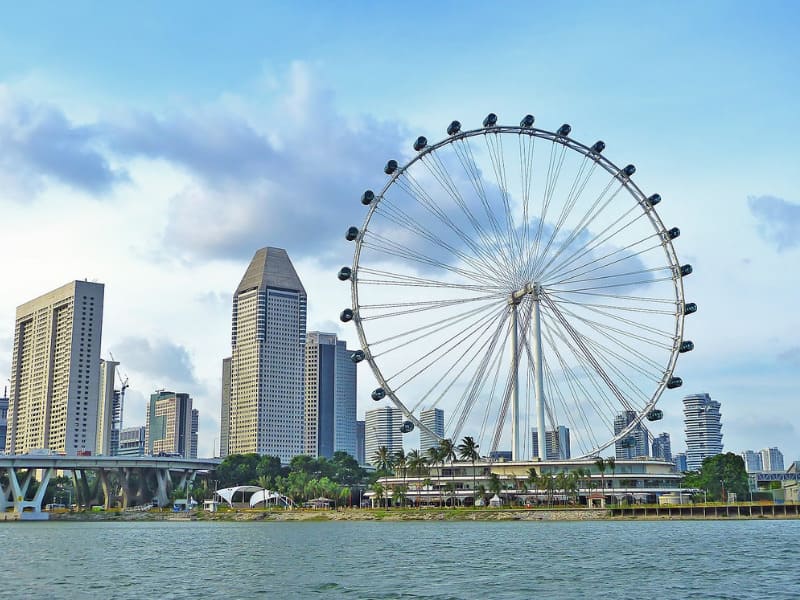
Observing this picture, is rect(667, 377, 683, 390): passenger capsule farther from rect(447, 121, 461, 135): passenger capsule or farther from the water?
rect(447, 121, 461, 135): passenger capsule

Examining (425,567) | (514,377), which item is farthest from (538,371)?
(425,567)

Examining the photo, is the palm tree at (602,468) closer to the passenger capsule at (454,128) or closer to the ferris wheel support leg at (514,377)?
the ferris wheel support leg at (514,377)

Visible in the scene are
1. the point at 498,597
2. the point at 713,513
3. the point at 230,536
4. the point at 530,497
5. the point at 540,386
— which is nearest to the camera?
the point at 498,597

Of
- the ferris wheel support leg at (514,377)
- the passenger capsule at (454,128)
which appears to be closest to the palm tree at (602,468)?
the ferris wheel support leg at (514,377)

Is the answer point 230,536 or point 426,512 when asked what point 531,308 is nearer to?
point 230,536

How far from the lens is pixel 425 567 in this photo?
233 feet

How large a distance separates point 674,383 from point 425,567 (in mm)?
75477

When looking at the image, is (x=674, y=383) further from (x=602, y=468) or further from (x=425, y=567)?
(x=425, y=567)

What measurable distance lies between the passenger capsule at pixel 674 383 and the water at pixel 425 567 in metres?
27.6

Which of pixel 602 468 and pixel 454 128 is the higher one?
pixel 454 128

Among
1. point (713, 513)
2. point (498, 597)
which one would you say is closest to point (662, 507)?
point (713, 513)

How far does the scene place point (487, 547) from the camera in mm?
91750

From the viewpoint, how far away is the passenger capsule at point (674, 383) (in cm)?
13550

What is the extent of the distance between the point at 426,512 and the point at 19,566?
109712 mm
